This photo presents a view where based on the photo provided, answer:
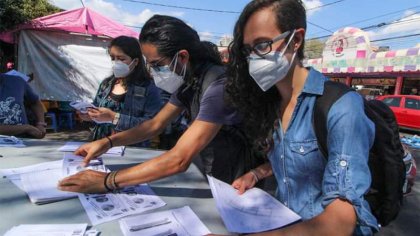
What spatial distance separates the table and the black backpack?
472 millimetres

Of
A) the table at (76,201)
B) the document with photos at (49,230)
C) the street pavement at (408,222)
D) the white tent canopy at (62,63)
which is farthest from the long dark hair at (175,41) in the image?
the white tent canopy at (62,63)

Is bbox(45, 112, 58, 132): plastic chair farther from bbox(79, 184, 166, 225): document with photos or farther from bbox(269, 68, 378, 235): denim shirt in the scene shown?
bbox(269, 68, 378, 235): denim shirt

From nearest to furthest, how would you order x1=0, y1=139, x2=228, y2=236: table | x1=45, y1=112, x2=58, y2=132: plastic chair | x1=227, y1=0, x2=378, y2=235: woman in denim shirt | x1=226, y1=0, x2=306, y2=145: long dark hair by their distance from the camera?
x1=227, y1=0, x2=378, y2=235: woman in denim shirt → x1=0, y1=139, x2=228, y2=236: table → x1=226, y1=0, x2=306, y2=145: long dark hair → x1=45, y1=112, x2=58, y2=132: plastic chair

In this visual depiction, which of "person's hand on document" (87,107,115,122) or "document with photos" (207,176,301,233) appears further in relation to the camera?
"person's hand on document" (87,107,115,122)

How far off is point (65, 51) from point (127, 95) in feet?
18.3

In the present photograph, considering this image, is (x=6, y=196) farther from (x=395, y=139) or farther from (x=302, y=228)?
(x=395, y=139)

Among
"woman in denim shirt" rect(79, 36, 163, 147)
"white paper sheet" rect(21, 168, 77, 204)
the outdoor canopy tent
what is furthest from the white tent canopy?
"white paper sheet" rect(21, 168, 77, 204)

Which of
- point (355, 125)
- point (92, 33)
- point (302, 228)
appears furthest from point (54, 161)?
point (92, 33)

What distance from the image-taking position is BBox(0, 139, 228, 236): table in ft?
3.70

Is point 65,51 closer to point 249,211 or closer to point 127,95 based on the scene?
point 127,95

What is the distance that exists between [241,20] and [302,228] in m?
0.78

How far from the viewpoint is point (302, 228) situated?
0.91m

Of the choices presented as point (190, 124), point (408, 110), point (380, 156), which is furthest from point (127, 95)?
point (408, 110)

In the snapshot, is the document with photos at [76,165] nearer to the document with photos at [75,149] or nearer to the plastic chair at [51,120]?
the document with photos at [75,149]
